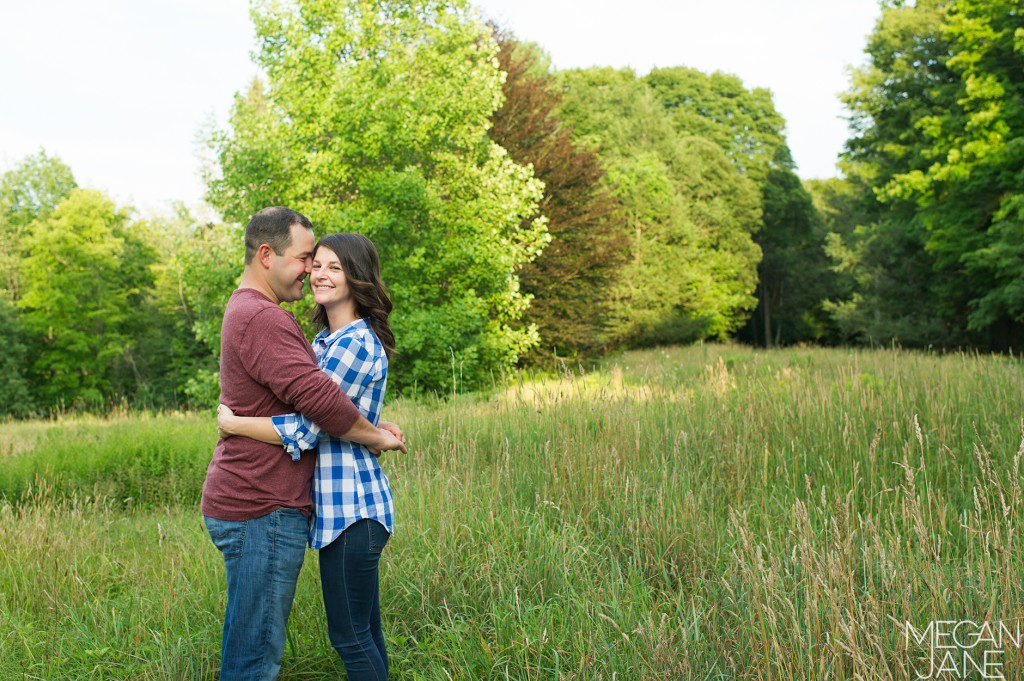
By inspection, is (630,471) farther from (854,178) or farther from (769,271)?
(769,271)

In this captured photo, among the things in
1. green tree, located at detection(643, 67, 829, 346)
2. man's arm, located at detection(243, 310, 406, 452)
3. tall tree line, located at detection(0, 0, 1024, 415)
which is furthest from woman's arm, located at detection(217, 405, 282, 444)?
green tree, located at detection(643, 67, 829, 346)

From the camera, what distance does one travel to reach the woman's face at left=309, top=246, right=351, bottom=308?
7.88ft

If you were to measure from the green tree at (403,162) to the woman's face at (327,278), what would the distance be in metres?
8.12

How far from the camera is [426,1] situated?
1264 cm

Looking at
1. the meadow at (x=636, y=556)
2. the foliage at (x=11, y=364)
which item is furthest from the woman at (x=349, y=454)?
the foliage at (x=11, y=364)

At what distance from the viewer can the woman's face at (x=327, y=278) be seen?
2402 millimetres

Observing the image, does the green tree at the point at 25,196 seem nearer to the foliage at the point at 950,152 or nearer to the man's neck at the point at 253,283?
the foliage at the point at 950,152

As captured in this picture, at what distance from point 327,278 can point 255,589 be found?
3.46 feet

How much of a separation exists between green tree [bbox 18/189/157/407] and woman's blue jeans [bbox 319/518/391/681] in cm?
3027

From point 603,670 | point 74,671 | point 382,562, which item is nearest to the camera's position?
point 603,670

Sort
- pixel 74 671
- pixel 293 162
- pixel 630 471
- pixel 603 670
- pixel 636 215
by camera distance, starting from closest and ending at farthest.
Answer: pixel 603 670, pixel 74 671, pixel 630 471, pixel 293 162, pixel 636 215

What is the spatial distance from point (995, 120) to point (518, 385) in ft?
57.7

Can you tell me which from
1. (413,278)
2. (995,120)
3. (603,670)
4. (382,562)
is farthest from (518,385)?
(995,120)

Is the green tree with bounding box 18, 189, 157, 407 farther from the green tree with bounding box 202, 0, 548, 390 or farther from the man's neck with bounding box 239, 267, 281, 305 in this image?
the man's neck with bounding box 239, 267, 281, 305
